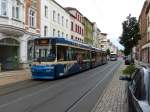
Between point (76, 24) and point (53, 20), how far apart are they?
20.8 meters

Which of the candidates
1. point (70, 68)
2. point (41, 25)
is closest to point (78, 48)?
point (70, 68)

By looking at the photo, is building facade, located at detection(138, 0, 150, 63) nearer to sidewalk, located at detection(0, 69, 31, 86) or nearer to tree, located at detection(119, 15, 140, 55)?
tree, located at detection(119, 15, 140, 55)

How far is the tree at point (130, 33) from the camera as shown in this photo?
113 feet

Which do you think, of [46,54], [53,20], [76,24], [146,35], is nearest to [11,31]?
[46,54]

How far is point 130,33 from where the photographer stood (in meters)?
34.4

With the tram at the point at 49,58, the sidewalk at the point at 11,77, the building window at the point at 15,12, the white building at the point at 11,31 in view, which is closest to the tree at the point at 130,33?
the white building at the point at 11,31

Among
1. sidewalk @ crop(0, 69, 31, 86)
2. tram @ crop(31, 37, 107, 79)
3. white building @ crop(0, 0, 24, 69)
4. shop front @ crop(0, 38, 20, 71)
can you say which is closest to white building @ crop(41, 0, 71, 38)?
shop front @ crop(0, 38, 20, 71)

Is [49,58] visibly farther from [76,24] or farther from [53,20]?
→ [76,24]

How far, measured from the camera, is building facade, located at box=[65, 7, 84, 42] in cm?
6259

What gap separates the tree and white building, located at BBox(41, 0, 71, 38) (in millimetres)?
11113

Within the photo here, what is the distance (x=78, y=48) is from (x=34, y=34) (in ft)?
28.3

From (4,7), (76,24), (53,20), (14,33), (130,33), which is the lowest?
(14,33)

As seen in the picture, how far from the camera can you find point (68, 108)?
10.6m

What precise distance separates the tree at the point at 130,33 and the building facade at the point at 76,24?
2657 cm
